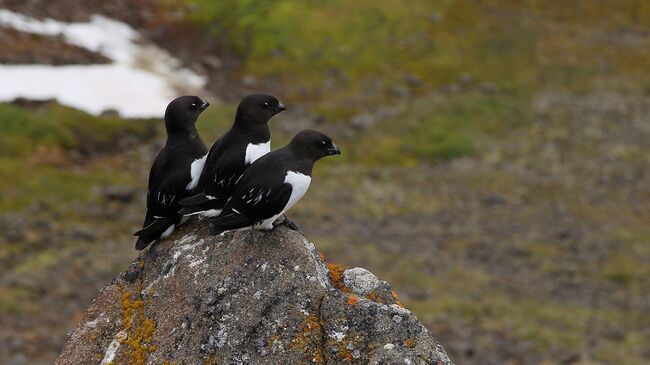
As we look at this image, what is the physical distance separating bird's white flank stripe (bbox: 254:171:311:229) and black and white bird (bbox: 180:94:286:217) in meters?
0.75

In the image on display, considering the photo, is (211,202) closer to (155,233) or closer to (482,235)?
(155,233)

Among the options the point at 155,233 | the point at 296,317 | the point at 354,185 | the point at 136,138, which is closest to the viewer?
the point at 296,317

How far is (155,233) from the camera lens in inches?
441

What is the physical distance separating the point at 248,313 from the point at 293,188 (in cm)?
166

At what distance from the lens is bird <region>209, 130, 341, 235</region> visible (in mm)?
10117

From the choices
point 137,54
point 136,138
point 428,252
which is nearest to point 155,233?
point 428,252

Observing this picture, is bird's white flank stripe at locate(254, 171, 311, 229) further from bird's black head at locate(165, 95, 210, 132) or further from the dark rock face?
bird's black head at locate(165, 95, 210, 132)

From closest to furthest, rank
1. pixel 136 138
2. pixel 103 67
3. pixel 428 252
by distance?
pixel 428 252 → pixel 136 138 → pixel 103 67

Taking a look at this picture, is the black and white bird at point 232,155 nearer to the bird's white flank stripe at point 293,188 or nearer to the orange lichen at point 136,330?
the bird's white flank stripe at point 293,188

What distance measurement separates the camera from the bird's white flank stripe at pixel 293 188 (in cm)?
1029

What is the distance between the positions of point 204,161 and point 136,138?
47585 millimetres

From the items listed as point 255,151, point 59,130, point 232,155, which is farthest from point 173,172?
point 59,130

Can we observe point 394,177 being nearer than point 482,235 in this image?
No

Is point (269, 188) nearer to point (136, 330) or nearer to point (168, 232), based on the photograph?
point (168, 232)
